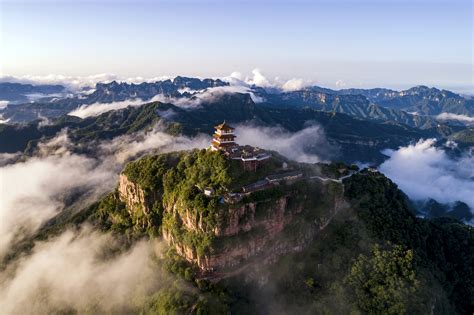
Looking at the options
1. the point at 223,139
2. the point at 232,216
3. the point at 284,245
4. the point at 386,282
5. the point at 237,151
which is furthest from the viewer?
the point at 223,139

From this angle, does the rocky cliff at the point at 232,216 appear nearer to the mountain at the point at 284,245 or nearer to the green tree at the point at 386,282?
the mountain at the point at 284,245

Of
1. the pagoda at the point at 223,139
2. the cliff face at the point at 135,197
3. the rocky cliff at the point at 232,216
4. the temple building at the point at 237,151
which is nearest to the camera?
the rocky cliff at the point at 232,216

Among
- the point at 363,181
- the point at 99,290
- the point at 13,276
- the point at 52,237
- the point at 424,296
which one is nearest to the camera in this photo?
the point at 424,296

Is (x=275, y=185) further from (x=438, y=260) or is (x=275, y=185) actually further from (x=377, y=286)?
(x=438, y=260)

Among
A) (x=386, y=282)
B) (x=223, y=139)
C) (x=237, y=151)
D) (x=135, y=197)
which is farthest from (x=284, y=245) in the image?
(x=135, y=197)

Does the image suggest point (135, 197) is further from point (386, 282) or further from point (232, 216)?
point (386, 282)

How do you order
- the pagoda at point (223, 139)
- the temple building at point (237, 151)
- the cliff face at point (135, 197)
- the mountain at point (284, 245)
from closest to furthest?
the mountain at point (284, 245), the temple building at point (237, 151), the pagoda at point (223, 139), the cliff face at point (135, 197)

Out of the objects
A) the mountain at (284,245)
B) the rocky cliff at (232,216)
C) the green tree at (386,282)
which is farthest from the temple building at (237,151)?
the green tree at (386,282)

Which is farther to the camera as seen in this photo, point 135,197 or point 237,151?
point 135,197

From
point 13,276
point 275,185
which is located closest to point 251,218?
point 275,185
